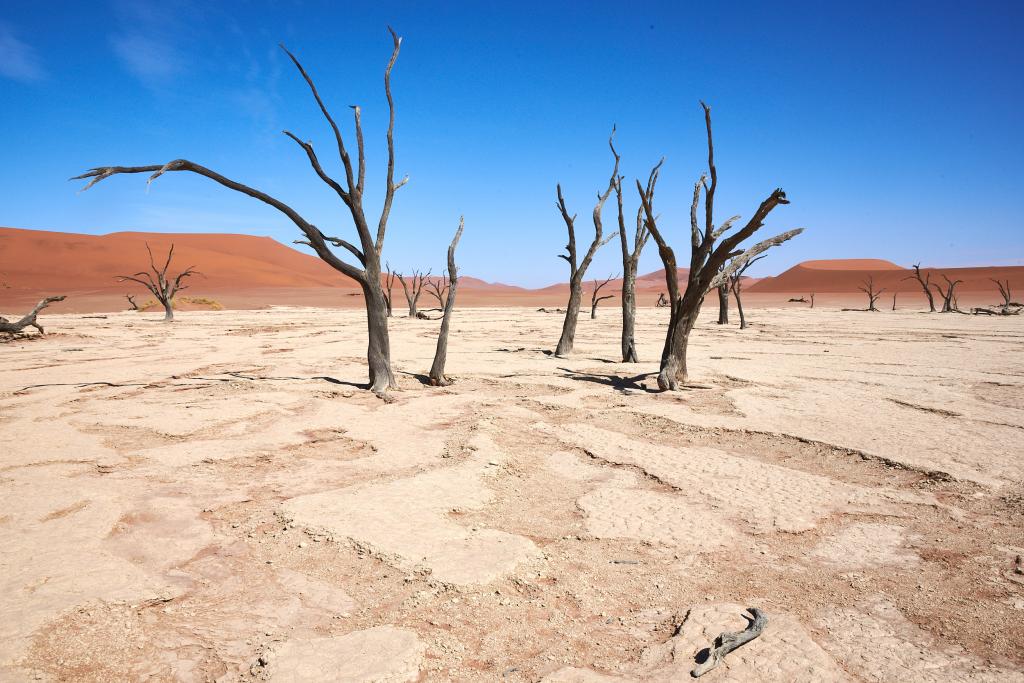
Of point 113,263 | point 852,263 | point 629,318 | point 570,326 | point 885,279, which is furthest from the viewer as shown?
point 852,263

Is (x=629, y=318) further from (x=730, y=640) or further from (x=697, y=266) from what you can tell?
(x=730, y=640)

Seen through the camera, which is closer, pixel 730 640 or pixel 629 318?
pixel 730 640

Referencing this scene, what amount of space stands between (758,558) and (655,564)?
1.77 feet

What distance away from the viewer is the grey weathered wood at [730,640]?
212 centimetres

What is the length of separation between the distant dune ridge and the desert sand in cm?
3097

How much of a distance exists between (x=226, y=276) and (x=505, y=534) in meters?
64.1

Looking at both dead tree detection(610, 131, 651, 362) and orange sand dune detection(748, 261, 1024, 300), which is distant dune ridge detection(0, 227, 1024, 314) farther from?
dead tree detection(610, 131, 651, 362)

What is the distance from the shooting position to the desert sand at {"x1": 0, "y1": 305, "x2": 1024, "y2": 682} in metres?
2.24

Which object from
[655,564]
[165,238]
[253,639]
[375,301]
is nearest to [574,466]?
[655,564]

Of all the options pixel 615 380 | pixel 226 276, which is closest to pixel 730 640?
pixel 615 380

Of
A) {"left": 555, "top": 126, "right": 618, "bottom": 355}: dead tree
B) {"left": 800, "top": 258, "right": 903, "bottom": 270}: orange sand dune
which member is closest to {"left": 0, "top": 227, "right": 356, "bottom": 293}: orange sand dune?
{"left": 555, "top": 126, "right": 618, "bottom": 355}: dead tree

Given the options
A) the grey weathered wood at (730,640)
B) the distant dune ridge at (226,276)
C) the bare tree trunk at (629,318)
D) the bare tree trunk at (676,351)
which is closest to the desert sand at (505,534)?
the grey weathered wood at (730,640)

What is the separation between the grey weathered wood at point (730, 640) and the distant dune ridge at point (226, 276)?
34.6 metres

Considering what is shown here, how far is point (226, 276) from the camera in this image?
196ft
